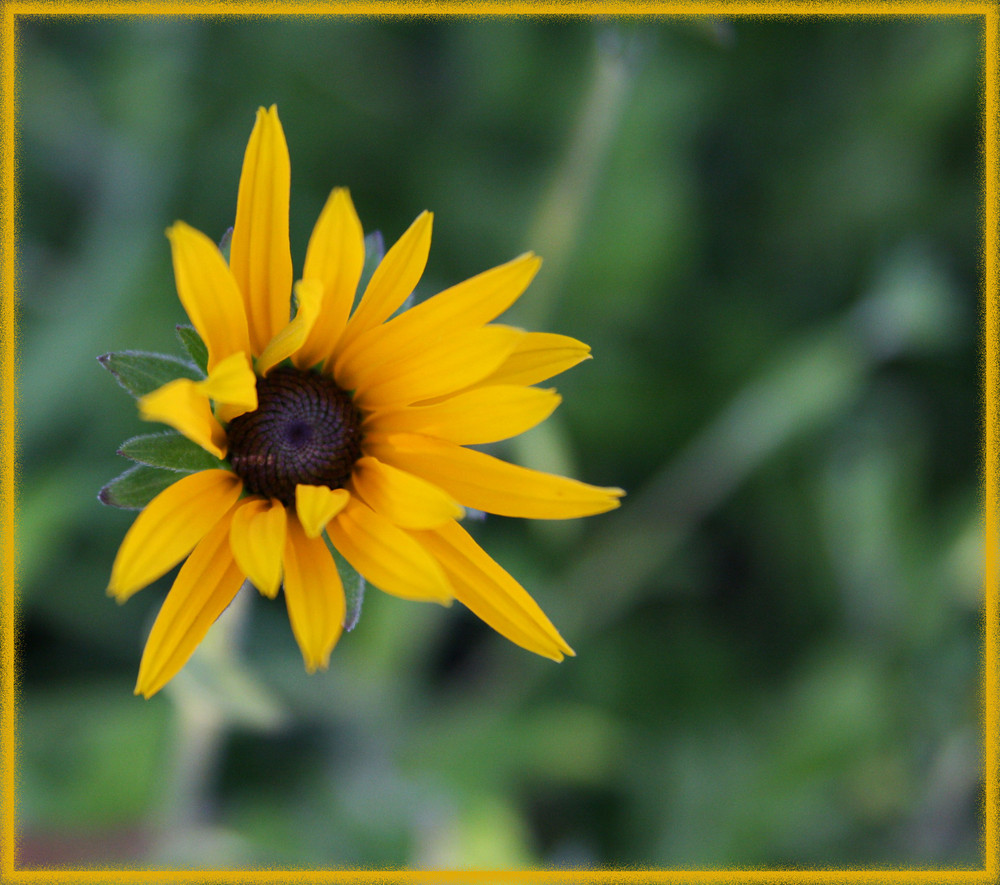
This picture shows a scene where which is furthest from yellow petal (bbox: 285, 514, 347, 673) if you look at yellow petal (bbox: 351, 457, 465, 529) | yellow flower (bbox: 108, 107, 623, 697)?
yellow petal (bbox: 351, 457, 465, 529)

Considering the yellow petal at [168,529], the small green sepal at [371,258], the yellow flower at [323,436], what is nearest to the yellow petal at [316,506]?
the yellow flower at [323,436]

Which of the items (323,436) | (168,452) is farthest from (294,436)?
(168,452)

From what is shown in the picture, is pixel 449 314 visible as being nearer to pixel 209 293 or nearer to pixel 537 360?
pixel 537 360

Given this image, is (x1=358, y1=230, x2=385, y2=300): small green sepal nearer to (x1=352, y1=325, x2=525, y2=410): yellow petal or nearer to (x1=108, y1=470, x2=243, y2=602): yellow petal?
(x1=352, y1=325, x2=525, y2=410): yellow petal

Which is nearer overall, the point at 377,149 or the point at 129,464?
the point at 129,464

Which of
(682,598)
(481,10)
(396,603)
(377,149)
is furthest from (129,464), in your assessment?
(682,598)

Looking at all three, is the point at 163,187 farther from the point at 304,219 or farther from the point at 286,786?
the point at 286,786
